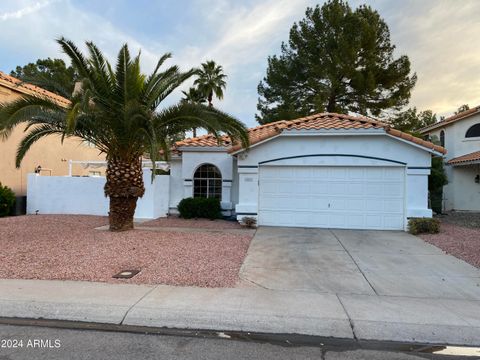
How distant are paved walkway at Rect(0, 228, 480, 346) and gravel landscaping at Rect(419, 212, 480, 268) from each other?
3.00ft

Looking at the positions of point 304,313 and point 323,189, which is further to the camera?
point 323,189

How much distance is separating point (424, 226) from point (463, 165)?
10802 millimetres

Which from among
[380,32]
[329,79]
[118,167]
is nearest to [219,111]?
[118,167]

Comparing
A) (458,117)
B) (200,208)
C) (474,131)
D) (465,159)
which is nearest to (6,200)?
(200,208)

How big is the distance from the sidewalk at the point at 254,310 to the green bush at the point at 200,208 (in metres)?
8.40

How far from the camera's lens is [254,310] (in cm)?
Result: 496

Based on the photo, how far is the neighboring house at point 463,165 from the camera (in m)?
19.9

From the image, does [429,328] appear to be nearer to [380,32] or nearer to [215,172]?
[215,172]

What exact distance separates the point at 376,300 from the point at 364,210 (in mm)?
7365

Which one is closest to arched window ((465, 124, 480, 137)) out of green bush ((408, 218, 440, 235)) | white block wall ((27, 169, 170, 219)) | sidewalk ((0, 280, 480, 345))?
green bush ((408, 218, 440, 235))

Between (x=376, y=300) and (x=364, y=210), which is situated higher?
(x=364, y=210)

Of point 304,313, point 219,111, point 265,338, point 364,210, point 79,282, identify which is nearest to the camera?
point 265,338

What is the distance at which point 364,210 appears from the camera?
12484 mm

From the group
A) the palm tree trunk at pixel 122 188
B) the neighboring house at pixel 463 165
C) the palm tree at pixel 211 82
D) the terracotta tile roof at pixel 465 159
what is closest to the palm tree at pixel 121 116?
the palm tree trunk at pixel 122 188
